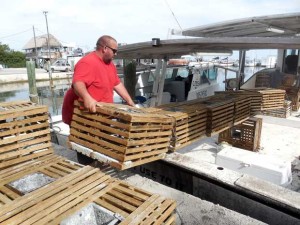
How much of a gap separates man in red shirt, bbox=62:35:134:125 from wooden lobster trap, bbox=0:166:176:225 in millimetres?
1093

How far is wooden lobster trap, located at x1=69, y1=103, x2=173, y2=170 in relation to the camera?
3.31m

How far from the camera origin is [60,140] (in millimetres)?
6250

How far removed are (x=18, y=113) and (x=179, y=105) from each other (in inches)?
123

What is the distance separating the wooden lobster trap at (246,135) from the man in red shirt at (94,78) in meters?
3.87

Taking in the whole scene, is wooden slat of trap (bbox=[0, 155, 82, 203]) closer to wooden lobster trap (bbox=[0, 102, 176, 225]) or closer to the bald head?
wooden lobster trap (bbox=[0, 102, 176, 225])

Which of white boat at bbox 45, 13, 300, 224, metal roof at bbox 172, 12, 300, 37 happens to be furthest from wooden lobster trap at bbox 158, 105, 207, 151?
metal roof at bbox 172, 12, 300, 37

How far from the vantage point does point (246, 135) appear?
22.2ft

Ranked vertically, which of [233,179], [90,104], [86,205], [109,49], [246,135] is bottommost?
[246,135]

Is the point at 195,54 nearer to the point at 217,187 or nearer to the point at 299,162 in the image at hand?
the point at 299,162

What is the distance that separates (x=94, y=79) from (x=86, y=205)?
70.6 inches

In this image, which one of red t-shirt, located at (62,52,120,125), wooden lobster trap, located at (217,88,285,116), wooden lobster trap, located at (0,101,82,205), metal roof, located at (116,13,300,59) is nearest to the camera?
wooden lobster trap, located at (0,101,82,205)

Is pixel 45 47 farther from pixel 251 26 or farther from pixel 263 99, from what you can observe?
pixel 263 99

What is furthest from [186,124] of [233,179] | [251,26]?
[251,26]

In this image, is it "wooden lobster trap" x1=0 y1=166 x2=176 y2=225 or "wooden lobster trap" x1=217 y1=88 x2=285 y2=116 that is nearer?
"wooden lobster trap" x1=0 y1=166 x2=176 y2=225
